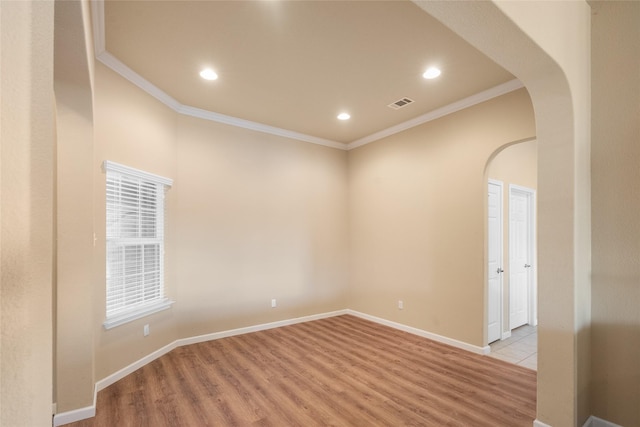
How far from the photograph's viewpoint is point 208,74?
3152 millimetres

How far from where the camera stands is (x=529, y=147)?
4.66 m

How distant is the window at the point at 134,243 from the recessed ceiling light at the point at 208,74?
3.97 ft

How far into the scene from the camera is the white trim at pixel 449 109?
3361mm

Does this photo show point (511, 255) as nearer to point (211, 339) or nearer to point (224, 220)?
point (224, 220)

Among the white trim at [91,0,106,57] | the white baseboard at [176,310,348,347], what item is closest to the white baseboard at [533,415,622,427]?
the white baseboard at [176,310,348,347]

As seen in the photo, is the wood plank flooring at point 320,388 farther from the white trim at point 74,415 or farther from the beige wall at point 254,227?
the beige wall at point 254,227

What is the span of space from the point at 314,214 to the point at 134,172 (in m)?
2.76


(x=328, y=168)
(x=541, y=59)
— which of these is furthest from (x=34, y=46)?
(x=328, y=168)

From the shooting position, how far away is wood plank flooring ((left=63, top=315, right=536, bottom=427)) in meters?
2.41

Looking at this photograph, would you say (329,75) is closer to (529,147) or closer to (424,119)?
(424,119)

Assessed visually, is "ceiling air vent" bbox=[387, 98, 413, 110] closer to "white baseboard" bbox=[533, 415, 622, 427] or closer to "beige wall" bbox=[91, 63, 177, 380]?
"beige wall" bbox=[91, 63, 177, 380]

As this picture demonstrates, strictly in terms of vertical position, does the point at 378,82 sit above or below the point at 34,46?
above

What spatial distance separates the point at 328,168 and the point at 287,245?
1552 millimetres

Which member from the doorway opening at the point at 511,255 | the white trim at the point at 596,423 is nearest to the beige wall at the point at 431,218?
the doorway opening at the point at 511,255
